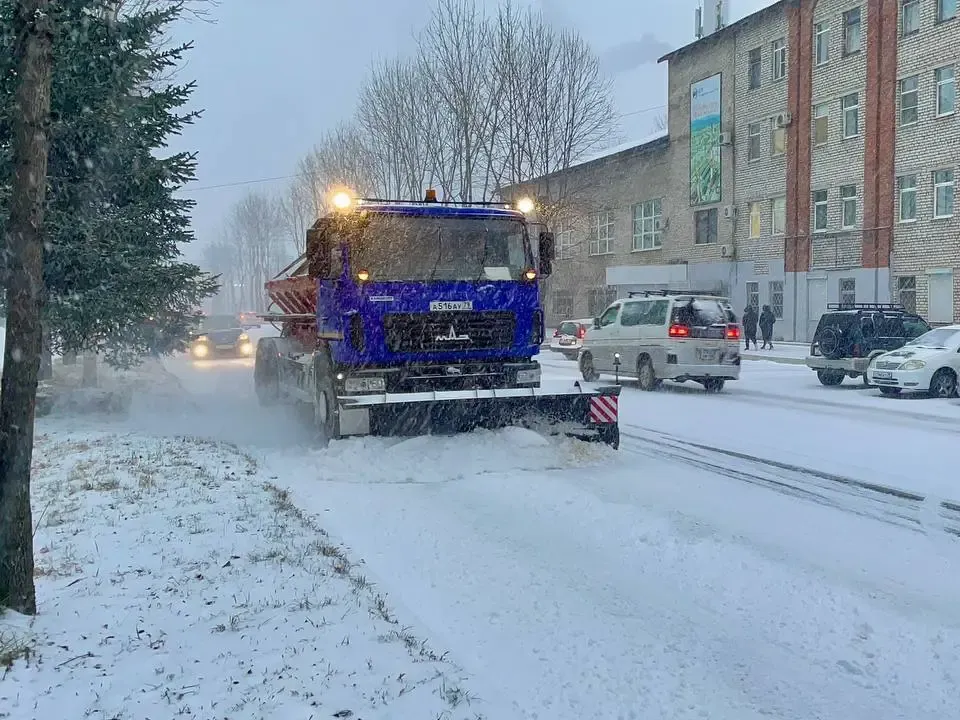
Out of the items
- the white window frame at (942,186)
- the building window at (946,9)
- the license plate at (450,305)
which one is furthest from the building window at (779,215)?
the license plate at (450,305)

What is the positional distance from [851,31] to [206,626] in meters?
36.8

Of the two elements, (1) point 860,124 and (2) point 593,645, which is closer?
(2) point 593,645

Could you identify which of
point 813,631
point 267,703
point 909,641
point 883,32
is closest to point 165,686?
point 267,703

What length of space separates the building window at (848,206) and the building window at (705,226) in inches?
311

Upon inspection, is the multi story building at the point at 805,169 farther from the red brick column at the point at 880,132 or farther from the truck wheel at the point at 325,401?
the truck wheel at the point at 325,401

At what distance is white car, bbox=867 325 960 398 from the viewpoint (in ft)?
54.0

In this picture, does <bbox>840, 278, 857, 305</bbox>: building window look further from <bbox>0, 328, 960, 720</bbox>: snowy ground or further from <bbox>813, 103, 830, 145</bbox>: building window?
<bbox>0, 328, 960, 720</bbox>: snowy ground

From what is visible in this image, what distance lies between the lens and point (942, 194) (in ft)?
100

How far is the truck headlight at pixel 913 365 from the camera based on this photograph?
16.5 m

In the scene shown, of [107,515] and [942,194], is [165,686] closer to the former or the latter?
[107,515]

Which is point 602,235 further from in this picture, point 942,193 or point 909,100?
point 942,193

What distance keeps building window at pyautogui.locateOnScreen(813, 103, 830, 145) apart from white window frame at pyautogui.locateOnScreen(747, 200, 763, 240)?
4.07 metres

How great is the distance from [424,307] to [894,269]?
2795 centimetres

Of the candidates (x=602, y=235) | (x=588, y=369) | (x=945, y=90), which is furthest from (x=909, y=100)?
(x=602, y=235)
